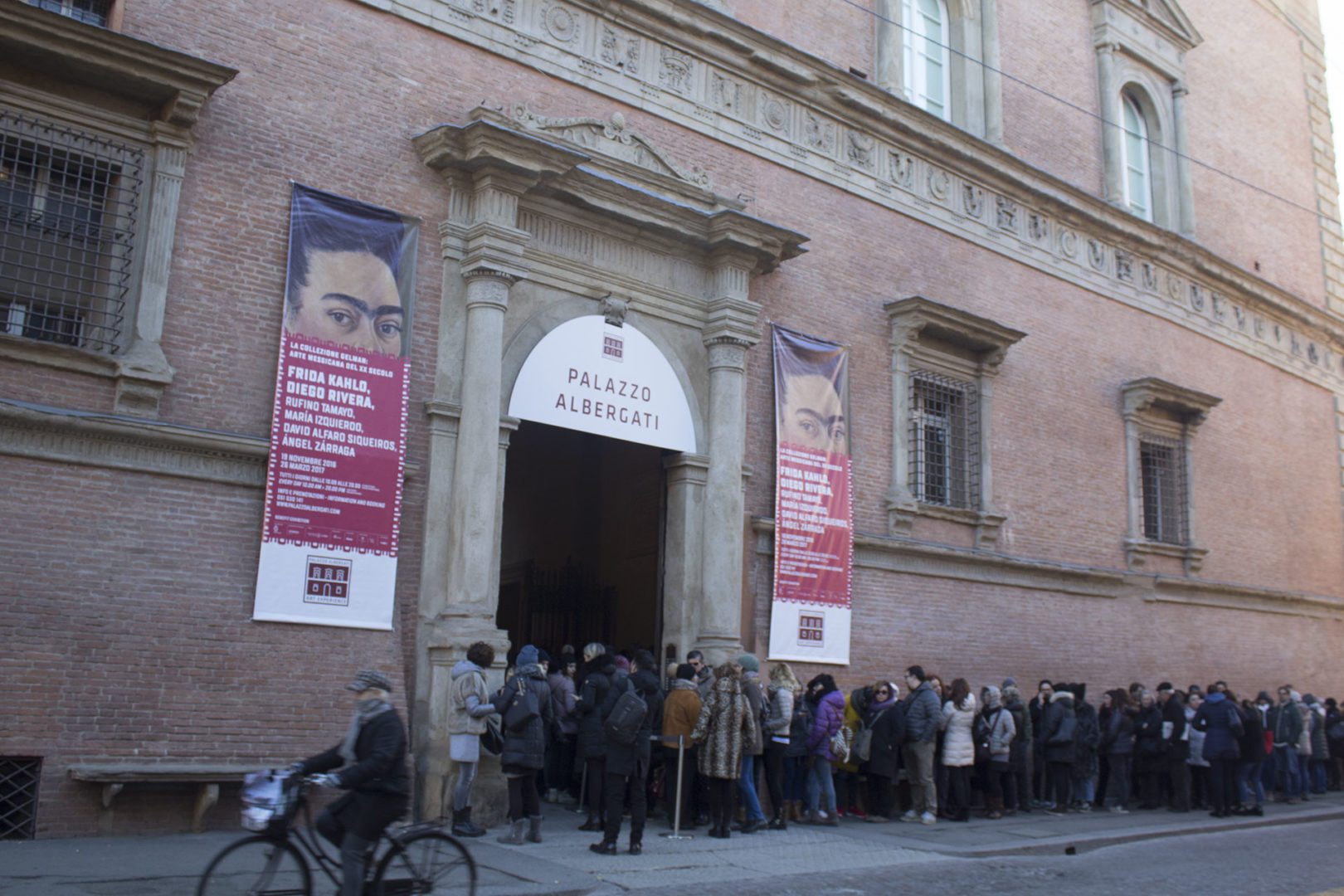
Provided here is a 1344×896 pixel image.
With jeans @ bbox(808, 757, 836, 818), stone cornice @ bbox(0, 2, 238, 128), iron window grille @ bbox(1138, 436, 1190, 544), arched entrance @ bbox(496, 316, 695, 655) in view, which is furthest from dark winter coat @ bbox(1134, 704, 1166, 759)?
stone cornice @ bbox(0, 2, 238, 128)

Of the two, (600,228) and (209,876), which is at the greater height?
(600,228)

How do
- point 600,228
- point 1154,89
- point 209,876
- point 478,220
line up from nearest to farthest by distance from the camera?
point 209,876
point 478,220
point 600,228
point 1154,89

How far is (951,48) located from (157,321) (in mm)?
13060

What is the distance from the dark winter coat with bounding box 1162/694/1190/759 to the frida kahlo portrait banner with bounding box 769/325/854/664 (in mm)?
4697

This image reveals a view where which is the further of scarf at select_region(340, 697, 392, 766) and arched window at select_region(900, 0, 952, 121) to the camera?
arched window at select_region(900, 0, 952, 121)

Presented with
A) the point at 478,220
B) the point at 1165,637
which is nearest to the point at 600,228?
the point at 478,220

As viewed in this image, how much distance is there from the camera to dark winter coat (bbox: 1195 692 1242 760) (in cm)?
1562

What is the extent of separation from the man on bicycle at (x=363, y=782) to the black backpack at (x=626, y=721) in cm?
313

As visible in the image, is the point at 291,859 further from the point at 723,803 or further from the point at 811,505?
the point at 811,505

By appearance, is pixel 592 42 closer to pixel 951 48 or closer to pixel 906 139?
pixel 906 139

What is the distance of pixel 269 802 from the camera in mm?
6637

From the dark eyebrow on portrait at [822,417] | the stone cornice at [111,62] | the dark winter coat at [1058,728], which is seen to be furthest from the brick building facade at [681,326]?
the dark winter coat at [1058,728]

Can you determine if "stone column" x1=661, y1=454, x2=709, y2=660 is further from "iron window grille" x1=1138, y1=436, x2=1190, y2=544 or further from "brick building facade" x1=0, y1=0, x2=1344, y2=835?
"iron window grille" x1=1138, y1=436, x2=1190, y2=544

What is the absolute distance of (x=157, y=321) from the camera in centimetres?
1047
